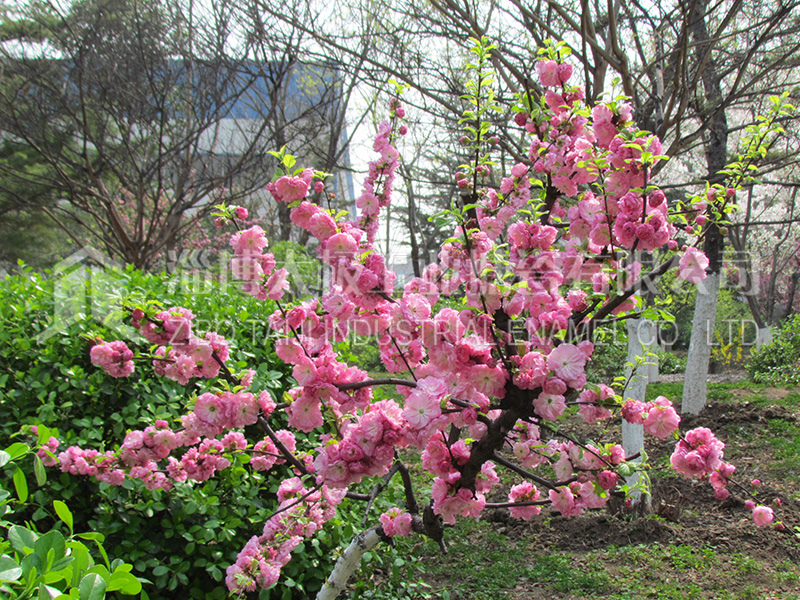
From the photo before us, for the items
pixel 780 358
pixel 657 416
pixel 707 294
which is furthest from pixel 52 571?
pixel 780 358

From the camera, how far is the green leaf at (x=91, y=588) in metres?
0.71

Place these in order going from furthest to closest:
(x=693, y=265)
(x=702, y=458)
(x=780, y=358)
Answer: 1. (x=780, y=358)
2. (x=702, y=458)
3. (x=693, y=265)

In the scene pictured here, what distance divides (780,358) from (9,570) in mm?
11050

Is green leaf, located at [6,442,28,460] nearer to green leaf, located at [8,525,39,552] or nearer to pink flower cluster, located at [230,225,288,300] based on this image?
green leaf, located at [8,525,39,552]

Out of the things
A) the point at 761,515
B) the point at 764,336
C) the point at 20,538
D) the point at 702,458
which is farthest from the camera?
the point at 764,336

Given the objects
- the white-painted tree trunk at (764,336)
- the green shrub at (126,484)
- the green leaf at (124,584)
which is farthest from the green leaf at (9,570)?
the white-painted tree trunk at (764,336)

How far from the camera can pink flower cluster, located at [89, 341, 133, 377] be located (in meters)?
1.91

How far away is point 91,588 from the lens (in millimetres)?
720

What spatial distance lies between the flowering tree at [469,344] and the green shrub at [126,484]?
420mm

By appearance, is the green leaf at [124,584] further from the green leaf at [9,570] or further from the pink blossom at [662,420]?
the pink blossom at [662,420]

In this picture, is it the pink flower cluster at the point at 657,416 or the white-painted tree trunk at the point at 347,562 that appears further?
the white-painted tree trunk at the point at 347,562

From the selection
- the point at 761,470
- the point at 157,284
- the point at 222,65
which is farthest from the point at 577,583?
the point at 222,65

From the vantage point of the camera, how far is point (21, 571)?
28.1 inches

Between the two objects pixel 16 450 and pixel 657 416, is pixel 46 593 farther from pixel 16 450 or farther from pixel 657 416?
pixel 657 416
